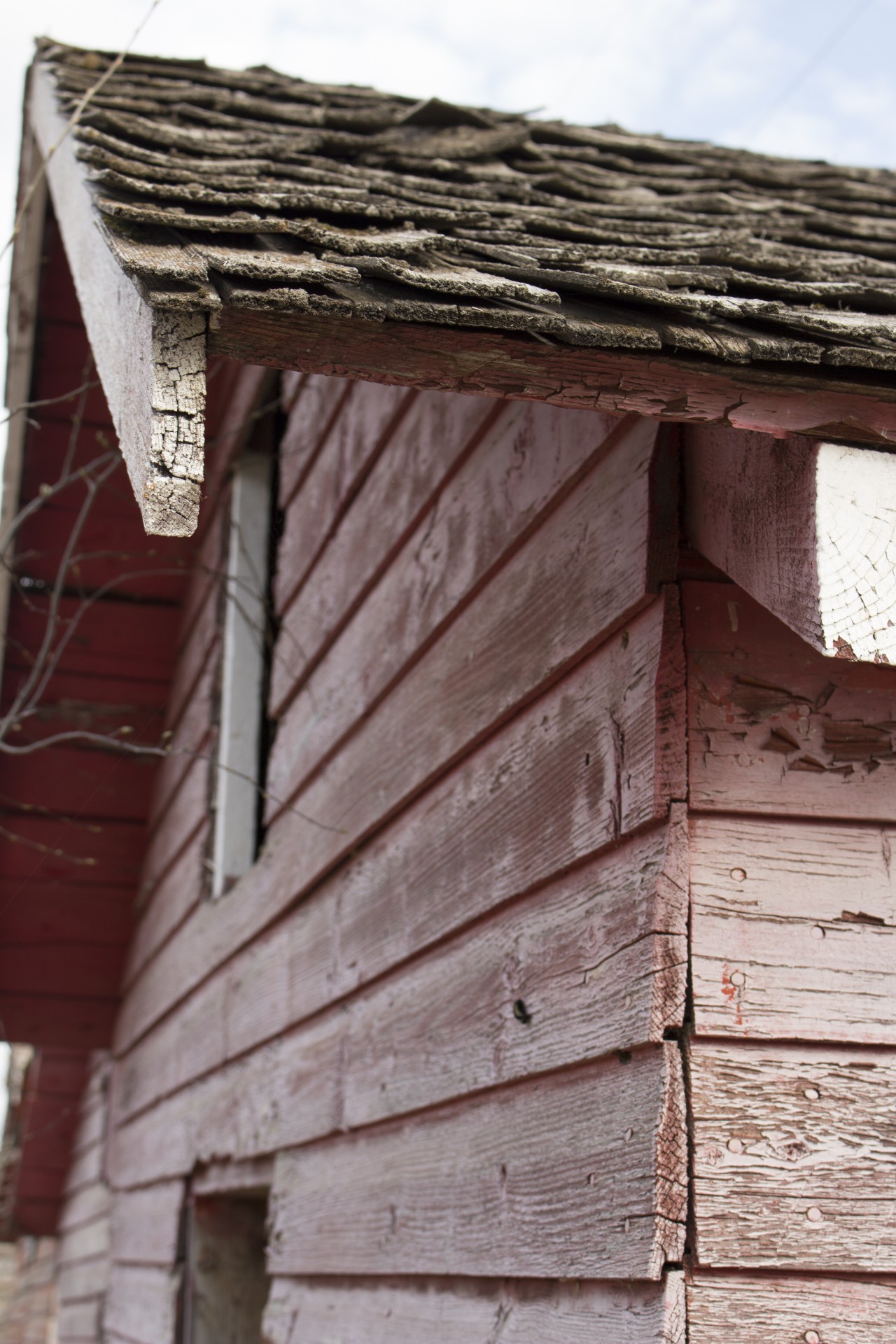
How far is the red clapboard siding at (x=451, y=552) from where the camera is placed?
191 cm

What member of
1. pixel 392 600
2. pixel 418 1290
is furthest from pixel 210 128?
pixel 418 1290

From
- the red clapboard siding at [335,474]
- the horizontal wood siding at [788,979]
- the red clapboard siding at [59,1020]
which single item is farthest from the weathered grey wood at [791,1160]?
the red clapboard siding at [59,1020]

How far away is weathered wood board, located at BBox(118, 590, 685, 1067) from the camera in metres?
1.53

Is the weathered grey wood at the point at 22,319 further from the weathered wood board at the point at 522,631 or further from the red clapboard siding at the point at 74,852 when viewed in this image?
the red clapboard siding at the point at 74,852

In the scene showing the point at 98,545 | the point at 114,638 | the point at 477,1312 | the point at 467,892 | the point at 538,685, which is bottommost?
the point at 477,1312

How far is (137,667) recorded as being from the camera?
197 inches

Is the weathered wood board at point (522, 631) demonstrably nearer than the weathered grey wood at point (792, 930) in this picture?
No

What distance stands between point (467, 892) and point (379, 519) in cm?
94

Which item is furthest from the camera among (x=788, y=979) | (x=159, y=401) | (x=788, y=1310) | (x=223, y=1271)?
(x=223, y=1271)

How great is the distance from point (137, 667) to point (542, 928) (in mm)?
3507

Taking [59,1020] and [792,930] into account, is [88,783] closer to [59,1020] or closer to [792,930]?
[59,1020]

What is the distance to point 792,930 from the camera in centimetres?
149

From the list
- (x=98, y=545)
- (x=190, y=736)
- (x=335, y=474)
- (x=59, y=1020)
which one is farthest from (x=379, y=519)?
(x=59, y=1020)

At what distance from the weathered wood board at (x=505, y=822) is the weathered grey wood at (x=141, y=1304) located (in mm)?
1476
